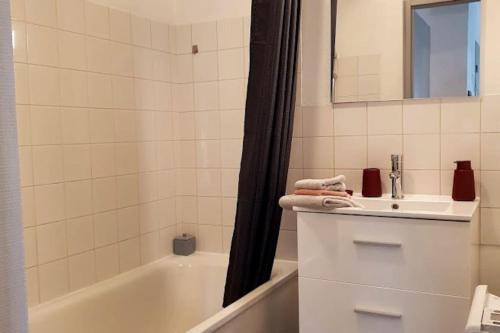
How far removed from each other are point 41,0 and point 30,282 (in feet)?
3.74

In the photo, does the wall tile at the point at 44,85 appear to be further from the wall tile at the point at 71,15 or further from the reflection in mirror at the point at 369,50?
the reflection in mirror at the point at 369,50

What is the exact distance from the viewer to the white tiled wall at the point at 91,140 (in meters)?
1.87

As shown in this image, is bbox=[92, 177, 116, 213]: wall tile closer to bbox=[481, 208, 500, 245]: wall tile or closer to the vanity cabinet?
the vanity cabinet

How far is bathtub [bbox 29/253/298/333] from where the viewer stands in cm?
186

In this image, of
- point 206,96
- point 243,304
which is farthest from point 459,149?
point 206,96

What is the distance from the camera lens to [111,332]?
213 centimetres

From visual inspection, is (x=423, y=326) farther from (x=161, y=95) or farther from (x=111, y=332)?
(x=161, y=95)

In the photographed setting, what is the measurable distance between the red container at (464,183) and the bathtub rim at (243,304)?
831 mm

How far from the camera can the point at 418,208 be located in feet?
6.20

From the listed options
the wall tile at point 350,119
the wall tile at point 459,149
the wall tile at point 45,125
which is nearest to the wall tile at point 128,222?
the wall tile at point 45,125

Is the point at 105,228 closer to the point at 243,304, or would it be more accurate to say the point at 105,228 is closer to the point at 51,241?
the point at 51,241

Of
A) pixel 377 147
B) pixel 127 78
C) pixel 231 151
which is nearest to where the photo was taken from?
pixel 377 147

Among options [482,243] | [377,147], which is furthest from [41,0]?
[482,243]

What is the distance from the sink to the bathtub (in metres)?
0.51
